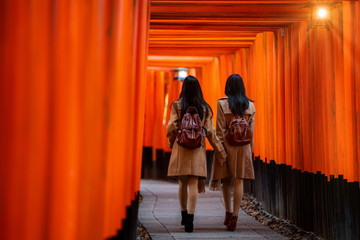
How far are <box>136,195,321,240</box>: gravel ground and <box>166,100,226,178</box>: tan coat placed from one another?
82cm

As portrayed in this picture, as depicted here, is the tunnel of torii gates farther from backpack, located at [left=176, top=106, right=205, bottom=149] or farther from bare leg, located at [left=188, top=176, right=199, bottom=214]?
bare leg, located at [left=188, top=176, right=199, bottom=214]

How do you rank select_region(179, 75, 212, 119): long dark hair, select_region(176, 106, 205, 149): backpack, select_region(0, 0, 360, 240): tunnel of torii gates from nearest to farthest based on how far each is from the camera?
select_region(0, 0, 360, 240): tunnel of torii gates → select_region(176, 106, 205, 149): backpack → select_region(179, 75, 212, 119): long dark hair

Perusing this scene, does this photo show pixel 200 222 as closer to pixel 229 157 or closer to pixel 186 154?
pixel 229 157

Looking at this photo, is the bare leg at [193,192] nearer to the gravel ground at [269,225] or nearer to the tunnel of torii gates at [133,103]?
the gravel ground at [269,225]

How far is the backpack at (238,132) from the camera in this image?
5.12 m

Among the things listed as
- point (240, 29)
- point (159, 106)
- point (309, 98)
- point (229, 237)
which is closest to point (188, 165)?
point (229, 237)

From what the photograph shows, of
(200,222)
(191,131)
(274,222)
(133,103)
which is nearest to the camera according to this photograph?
(133,103)

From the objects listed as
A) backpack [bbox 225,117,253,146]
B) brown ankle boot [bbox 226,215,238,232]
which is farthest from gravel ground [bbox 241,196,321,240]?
backpack [bbox 225,117,253,146]

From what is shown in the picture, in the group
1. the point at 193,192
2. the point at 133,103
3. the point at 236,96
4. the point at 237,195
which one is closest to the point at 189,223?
the point at 193,192

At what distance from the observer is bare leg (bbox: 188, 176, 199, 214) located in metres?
5.01

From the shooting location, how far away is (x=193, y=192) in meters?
5.06

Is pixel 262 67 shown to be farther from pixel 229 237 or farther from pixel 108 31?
pixel 108 31

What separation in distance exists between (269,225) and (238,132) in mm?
1594

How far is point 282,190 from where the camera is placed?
6.23 m
